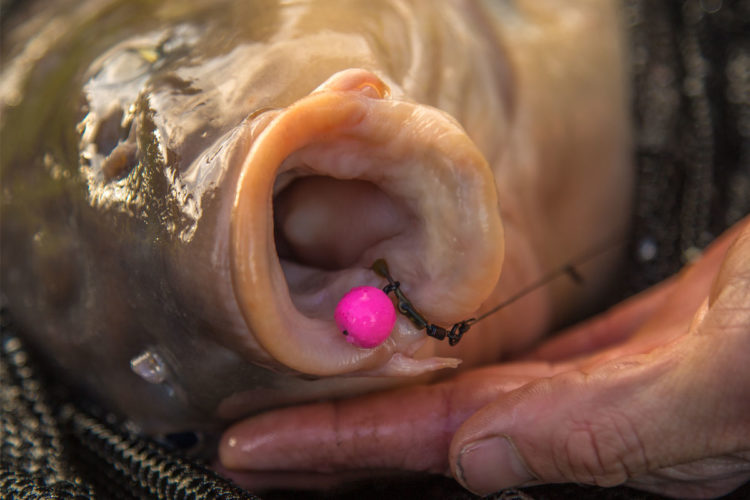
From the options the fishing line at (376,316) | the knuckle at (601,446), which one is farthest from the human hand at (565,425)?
the fishing line at (376,316)

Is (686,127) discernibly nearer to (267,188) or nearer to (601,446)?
(601,446)

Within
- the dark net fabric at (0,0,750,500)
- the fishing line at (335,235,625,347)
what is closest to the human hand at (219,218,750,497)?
the fishing line at (335,235,625,347)

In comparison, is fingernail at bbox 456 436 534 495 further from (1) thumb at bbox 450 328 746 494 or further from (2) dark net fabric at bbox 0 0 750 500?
(2) dark net fabric at bbox 0 0 750 500

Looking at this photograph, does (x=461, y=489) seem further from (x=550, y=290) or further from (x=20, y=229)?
(x=20, y=229)

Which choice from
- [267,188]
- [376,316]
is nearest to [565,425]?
[376,316]

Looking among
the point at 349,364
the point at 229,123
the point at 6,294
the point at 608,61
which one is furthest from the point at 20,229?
the point at 608,61
